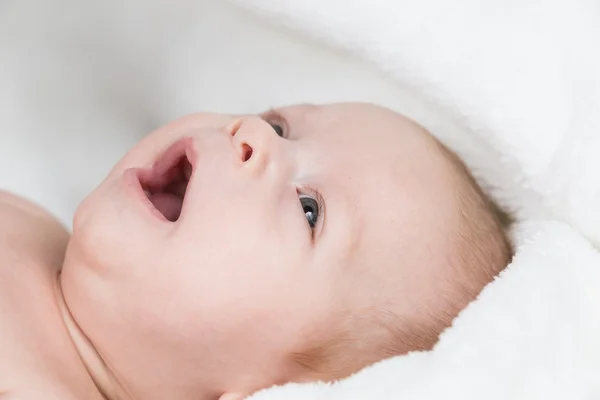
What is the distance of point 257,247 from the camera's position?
0.87 metres

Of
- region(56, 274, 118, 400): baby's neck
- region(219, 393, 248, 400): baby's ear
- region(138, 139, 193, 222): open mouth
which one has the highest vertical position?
region(138, 139, 193, 222): open mouth

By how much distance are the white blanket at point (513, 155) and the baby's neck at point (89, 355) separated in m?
0.25

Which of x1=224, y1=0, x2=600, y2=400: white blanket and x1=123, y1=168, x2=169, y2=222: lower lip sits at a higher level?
x1=224, y1=0, x2=600, y2=400: white blanket

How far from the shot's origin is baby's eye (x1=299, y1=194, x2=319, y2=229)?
3.02 feet

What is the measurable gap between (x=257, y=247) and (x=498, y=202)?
0.40 m

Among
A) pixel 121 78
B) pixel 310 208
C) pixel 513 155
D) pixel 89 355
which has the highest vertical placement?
pixel 513 155

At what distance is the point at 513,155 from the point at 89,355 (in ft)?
2.01

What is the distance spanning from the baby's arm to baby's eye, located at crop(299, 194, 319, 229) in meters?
0.37

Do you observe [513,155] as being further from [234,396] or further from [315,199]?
[234,396]

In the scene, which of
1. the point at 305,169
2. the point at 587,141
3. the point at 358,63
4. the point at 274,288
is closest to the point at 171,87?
the point at 358,63

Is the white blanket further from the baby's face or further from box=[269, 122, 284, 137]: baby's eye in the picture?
box=[269, 122, 284, 137]: baby's eye

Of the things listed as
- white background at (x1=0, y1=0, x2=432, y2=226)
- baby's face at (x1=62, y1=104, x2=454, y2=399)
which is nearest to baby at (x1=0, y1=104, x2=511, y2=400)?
baby's face at (x1=62, y1=104, x2=454, y2=399)

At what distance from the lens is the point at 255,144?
92 cm

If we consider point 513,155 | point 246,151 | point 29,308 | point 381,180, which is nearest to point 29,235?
point 29,308
